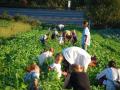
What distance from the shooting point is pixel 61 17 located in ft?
200

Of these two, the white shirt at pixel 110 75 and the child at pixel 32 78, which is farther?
the white shirt at pixel 110 75

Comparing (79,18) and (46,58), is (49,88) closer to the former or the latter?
(46,58)

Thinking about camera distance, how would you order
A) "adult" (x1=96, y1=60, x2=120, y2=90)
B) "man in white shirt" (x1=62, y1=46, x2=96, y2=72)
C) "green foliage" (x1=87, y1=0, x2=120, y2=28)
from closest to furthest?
"adult" (x1=96, y1=60, x2=120, y2=90) → "man in white shirt" (x1=62, y1=46, x2=96, y2=72) → "green foliage" (x1=87, y1=0, x2=120, y2=28)

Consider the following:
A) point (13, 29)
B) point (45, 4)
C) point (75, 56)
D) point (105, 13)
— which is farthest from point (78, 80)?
point (45, 4)

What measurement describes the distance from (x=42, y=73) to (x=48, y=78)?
54 centimetres

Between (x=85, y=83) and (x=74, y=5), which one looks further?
(x=74, y=5)

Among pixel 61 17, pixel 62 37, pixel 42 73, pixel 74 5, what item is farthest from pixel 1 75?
pixel 74 5

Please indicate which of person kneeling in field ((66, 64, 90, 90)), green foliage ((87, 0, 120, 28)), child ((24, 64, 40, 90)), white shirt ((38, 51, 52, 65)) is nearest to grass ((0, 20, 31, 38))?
green foliage ((87, 0, 120, 28))

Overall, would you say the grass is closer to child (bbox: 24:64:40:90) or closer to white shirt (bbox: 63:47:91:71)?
white shirt (bbox: 63:47:91:71)

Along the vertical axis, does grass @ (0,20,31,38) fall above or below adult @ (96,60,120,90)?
below

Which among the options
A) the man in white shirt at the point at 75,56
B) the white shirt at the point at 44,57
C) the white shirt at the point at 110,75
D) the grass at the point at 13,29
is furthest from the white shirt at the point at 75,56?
the grass at the point at 13,29

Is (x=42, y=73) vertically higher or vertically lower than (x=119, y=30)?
higher

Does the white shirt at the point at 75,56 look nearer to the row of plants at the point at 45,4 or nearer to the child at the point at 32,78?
the child at the point at 32,78

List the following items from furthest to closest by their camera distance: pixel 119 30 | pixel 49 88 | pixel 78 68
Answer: pixel 119 30 < pixel 49 88 < pixel 78 68
